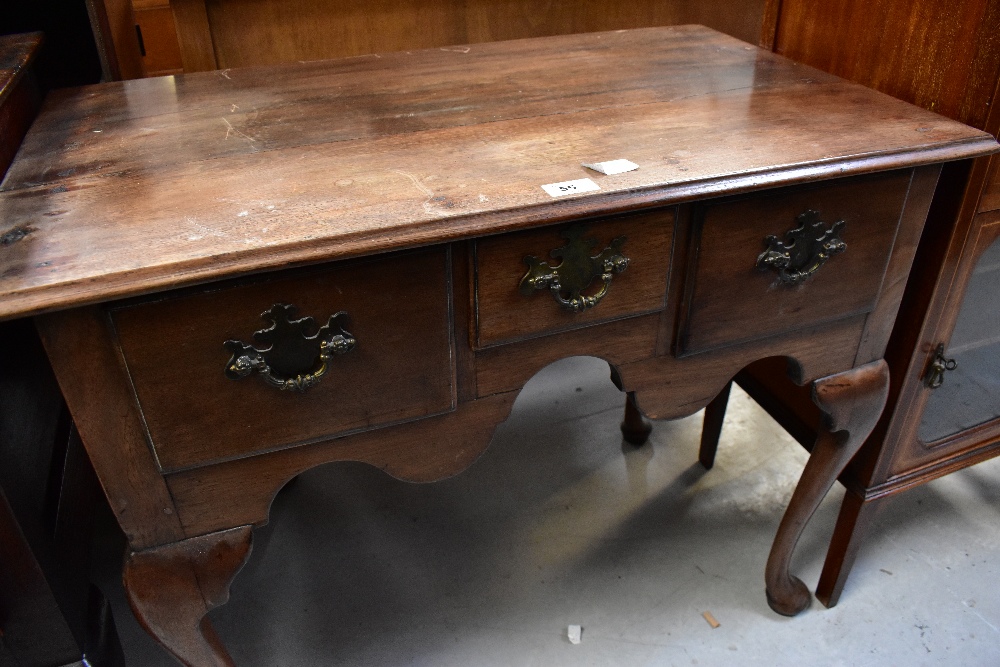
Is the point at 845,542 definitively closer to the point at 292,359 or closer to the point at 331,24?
the point at 292,359

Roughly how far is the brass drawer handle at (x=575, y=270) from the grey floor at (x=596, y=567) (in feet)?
2.26

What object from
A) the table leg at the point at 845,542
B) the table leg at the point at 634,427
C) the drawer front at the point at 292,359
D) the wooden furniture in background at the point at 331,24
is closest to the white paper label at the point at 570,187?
the drawer front at the point at 292,359

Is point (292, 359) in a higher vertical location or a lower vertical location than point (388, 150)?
lower

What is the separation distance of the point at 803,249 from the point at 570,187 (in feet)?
1.02

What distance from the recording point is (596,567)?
141cm

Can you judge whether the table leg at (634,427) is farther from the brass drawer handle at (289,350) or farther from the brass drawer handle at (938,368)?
the brass drawer handle at (289,350)

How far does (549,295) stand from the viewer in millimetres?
832

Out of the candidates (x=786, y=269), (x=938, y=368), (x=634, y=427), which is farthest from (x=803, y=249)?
(x=634, y=427)

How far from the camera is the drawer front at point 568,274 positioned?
79 cm

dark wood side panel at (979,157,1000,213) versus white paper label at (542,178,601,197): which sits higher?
white paper label at (542,178,601,197)

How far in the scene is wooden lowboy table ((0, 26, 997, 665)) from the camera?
2.33 feet

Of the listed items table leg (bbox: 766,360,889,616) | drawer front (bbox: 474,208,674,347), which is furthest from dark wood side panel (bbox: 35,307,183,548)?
table leg (bbox: 766,360,889,616)

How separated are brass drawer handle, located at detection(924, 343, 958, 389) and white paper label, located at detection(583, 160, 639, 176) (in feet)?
2.01

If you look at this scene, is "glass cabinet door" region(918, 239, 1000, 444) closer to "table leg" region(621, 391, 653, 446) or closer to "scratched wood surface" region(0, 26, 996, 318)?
"scratched wood surface" region(0, 26, 996, 318)
